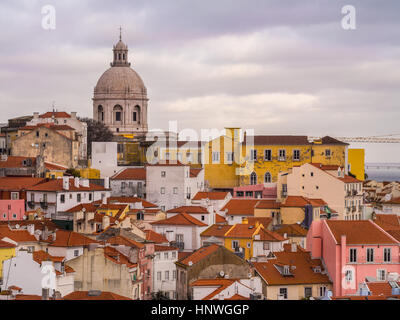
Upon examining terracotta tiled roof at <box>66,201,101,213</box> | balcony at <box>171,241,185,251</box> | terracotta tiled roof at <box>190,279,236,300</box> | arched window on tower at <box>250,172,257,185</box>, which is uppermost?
arched window on tower at <box>250,172,257,185</box>

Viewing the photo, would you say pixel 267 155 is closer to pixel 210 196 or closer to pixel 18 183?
pixel 210 196

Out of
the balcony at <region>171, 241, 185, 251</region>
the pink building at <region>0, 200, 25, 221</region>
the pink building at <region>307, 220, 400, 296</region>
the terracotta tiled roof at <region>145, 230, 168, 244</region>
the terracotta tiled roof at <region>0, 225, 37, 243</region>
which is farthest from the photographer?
the pink building at <region>0, 200, 25, 221</region>

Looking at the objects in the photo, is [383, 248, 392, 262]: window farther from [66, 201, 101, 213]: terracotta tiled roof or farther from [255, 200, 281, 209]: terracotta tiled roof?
[255, 200, 281, 209]: terracotta tiled roof

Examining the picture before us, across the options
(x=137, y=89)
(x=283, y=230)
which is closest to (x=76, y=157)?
(x=283, y=230)

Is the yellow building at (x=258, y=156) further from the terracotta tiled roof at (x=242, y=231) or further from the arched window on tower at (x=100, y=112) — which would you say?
the arched window on tower at (x=100, y=112)

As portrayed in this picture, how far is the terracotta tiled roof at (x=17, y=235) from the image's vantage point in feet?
90.8

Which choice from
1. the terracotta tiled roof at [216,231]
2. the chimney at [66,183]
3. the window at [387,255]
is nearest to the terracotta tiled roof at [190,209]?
the terracotta tiled roof at [216,231]

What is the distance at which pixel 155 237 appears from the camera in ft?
105

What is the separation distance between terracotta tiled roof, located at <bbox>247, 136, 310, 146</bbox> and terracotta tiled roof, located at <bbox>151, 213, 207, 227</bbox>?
603 inches

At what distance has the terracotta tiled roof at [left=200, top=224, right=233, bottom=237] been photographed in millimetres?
34031

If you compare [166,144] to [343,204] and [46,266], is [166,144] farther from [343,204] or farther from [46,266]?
[46,266]

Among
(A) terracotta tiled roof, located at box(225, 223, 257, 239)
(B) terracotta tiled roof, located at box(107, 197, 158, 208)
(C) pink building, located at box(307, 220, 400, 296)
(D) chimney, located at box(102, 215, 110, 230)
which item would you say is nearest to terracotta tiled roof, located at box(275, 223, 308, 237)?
(A) terracotta tiled roof, located at box(225, 223, 257, 239)

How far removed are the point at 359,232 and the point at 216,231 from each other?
9.45m

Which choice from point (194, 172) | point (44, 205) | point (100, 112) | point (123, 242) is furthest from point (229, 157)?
point (100, 112)
